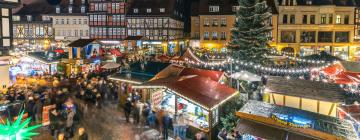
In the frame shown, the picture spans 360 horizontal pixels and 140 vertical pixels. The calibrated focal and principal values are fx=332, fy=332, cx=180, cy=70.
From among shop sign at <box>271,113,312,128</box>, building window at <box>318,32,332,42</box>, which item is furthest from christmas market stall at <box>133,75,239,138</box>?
building window at <box>318,32,332,42</box>

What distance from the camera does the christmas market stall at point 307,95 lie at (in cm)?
1611

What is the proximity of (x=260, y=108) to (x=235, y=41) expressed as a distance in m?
15.7

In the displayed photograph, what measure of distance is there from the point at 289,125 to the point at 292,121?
0.22 meters

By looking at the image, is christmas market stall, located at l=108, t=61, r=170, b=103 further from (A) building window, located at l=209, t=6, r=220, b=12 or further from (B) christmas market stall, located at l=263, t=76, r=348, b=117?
(A) building window, located at l=209, t=6, r=220, b=12

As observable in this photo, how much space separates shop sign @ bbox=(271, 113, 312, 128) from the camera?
12.3 m

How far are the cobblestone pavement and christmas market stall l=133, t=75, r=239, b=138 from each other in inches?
69.5

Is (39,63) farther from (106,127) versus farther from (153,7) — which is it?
(153,7)

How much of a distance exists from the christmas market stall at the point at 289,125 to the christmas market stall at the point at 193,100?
1842 millimetres

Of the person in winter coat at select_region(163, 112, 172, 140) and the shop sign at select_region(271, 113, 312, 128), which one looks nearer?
the shop sign at select_region(271, 113, 312, 128)

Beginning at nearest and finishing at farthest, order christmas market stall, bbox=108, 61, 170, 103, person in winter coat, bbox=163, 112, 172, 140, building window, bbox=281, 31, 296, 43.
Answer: person in winter coat, bbox=163, 112, 172, 140 < christmas market stall, bbox=108, 61, 170, 103 < building window, bbox=281, 31, 296, 43

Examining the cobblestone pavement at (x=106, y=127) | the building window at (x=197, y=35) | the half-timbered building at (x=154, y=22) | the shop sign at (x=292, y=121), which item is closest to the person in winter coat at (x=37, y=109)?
the cobblestone pavement at (x=106, y=127)

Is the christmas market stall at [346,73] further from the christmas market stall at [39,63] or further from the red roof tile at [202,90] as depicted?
the christmas market stall at [39,63]

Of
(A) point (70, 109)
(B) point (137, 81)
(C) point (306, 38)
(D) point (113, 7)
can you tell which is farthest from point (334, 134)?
(D) point (113, 7)

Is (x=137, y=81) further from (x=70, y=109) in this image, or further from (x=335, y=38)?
(x=335, y=38)
